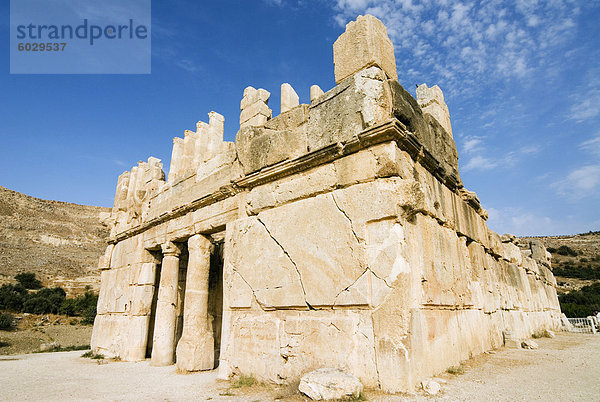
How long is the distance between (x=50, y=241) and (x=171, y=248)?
42.0m

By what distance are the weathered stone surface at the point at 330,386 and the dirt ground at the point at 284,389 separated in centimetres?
12

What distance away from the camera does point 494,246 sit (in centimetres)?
681

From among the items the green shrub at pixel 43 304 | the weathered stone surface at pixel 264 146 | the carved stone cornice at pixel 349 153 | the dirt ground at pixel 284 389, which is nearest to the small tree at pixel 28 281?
the green shrub at pixel 43 304

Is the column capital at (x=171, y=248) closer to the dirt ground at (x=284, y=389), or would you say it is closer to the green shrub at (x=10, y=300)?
the dirt ground at (x=284, y=389)

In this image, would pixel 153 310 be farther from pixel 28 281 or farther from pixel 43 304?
pixel 28 281

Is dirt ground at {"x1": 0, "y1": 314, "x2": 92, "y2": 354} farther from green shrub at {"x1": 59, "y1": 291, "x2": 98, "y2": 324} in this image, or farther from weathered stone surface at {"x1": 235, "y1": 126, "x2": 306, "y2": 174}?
weathered stone surface at {"x1": 235, "y1": 126, "x2": 306, "y2": 174}

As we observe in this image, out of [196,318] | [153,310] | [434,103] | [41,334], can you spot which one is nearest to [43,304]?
[41,334]

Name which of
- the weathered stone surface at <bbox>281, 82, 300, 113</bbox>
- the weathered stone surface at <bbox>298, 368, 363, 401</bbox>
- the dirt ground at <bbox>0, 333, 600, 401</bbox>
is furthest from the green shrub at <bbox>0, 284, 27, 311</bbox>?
the weathered stone surface at <bbox>298, 368, 363, 401</bbox>

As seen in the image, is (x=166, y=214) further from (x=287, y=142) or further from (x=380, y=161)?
(x=380, y=161)

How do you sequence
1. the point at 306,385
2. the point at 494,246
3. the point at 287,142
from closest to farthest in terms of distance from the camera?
the point at 306,385, the point at 287,142, the point at 494,246

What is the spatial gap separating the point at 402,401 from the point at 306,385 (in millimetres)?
821

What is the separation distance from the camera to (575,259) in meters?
38.9

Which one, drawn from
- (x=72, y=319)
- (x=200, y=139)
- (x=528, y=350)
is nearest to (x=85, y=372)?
(x=200, y=139)

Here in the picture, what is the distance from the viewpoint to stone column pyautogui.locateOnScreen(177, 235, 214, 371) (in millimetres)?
5719
